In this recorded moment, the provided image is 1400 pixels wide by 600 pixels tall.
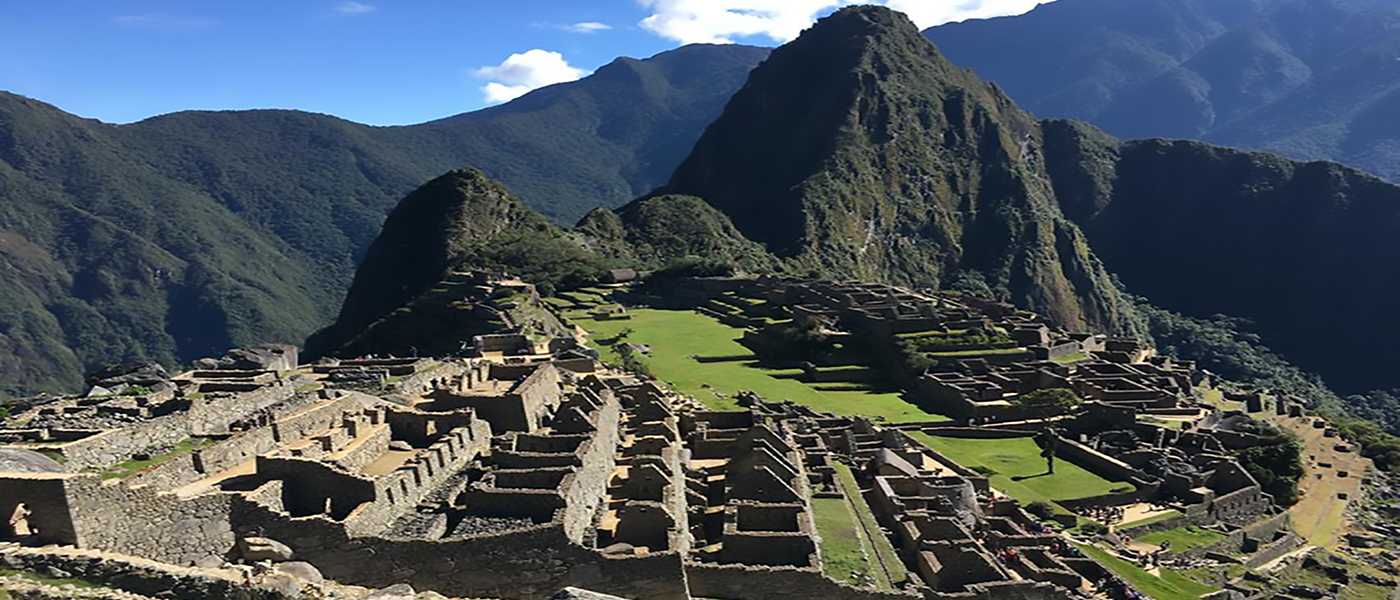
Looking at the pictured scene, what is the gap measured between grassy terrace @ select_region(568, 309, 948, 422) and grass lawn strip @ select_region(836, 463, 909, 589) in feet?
45.6

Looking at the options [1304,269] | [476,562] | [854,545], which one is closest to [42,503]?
[476,562]

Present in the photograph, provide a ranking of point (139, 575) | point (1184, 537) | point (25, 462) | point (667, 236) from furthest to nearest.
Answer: point (667, 236)
point (1184, 537)
point (25, 462)
point (139, 575)

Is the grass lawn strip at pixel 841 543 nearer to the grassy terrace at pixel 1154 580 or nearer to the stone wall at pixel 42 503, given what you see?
the grassy terrace at pixel 1154 580

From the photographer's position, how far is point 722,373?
5453 cm

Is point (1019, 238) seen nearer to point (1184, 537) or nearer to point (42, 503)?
point (1184, 537)

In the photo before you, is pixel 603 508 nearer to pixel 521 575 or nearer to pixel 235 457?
pixel 521 575

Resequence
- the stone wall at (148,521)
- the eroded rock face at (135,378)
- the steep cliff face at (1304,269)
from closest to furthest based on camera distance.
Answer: the stone wall at (148,521) < the eroded rock face at (135,378) < the steep cliff face at (1304,269)

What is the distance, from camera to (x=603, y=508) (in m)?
19.2

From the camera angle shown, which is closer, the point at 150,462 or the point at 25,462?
the point at 25,462

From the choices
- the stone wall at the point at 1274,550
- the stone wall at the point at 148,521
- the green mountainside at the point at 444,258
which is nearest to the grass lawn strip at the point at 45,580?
the stone wall at the point at 148,521

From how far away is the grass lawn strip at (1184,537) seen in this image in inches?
1323

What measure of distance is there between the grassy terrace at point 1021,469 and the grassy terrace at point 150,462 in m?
27.5

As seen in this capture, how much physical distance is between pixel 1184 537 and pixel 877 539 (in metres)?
19.0

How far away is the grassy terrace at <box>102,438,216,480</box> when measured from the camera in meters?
16.7
